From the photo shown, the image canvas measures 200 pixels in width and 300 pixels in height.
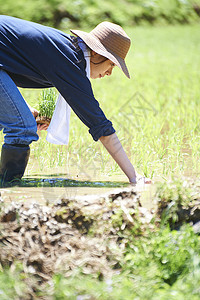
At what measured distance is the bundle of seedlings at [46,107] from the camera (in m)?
3.36

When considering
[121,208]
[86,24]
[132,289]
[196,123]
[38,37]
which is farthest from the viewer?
[86,24]

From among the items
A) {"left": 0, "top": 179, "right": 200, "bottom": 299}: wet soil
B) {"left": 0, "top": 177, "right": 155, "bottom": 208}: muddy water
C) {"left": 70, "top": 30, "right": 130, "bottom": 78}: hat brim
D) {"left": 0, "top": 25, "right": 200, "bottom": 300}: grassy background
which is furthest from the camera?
{"left": 70, "top": 30, "right": 130, "bottom": 78}: hat brim

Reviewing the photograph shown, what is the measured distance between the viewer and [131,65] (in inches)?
403

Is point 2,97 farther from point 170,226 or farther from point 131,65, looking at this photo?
point 131,65

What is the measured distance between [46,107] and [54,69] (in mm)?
684

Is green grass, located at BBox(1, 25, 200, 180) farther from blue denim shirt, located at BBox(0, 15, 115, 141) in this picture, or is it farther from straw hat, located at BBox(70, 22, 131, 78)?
straw hat, located at BBox(70, 22, 131, 78)

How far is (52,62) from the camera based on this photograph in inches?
109

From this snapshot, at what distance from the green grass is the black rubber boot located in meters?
0.33

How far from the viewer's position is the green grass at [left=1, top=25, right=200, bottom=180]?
348cm

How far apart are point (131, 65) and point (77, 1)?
9.11 meters

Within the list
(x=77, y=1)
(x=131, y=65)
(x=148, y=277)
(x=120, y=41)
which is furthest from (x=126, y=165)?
(x=77, y=1)

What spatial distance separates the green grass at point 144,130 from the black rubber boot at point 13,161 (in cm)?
33

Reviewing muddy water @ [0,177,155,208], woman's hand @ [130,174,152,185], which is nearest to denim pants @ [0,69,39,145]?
muddy water @ [0,177,155,208]

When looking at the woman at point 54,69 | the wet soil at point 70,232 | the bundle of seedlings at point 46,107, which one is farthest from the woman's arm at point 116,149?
the bundle of seedlings at point 46,107
